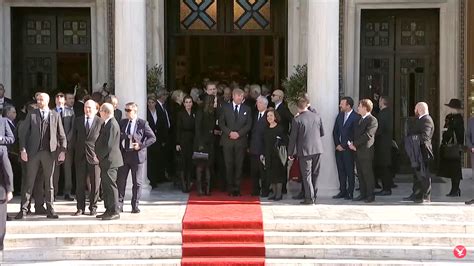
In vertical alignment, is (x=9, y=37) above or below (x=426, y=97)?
above

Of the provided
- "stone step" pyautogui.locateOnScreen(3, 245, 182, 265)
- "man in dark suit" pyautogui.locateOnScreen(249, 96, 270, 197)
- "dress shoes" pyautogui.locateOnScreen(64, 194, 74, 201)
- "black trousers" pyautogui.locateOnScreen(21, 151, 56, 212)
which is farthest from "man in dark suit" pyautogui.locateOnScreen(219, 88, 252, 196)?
"stone step" pyautogui.locateOnScreen(3, 245, 182, 265)

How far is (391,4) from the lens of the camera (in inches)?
682

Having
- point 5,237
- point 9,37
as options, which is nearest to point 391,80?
point 9,37

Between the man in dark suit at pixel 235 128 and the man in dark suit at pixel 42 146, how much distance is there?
282 centimetres

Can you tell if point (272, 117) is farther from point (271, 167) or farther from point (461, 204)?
point (461, 204)

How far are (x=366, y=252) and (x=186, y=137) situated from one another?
4.52 metres

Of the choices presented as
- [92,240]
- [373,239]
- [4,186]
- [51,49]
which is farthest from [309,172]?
[51,49]

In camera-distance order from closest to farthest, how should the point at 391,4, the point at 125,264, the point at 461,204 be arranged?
the point at 125,264 → the point at 461,204 → the point at 391,4

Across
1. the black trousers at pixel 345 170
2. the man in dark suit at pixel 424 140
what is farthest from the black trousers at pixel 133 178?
the man in dark suit at pixel 424 140

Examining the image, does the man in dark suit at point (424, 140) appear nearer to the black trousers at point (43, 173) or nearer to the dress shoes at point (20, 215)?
the black trousers at point (43, 173)

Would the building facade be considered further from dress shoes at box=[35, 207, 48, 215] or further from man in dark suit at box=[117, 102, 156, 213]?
dress shoes at box=[35, 207, 48, 215]

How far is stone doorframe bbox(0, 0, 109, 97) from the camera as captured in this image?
17.5 metres

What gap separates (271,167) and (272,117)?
837 millimetres

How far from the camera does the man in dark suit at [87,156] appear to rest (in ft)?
42.4
